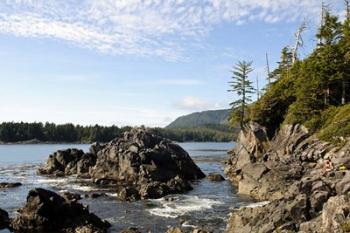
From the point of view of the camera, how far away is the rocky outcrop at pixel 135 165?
68.9 meters

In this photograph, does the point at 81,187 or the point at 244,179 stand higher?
the point at 244,179

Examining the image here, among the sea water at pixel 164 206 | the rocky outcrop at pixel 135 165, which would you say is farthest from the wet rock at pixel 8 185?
the rocky outcrop at pixel 135 165

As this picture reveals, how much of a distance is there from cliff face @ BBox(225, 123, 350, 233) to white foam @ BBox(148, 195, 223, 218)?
231 inches

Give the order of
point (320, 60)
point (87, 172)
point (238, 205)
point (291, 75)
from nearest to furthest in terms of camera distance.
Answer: point (238, 205) → point (320, 60) → point (291, 75) → point (87, 172)

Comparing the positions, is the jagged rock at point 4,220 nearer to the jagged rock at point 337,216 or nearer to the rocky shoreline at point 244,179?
the rocky shoreline at point 244,179

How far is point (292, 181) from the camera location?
49.3m

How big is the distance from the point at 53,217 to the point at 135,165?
3472cm

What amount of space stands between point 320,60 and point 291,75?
584 inches

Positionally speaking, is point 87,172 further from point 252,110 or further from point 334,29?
point 334,29

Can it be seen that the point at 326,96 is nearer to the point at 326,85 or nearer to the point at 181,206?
the point at 326,85

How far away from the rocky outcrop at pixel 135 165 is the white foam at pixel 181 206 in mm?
4358

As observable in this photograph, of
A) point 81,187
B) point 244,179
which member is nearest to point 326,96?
point 244,179

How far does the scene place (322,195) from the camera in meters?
27.3

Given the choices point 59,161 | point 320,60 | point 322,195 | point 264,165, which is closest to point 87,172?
point 59,161
